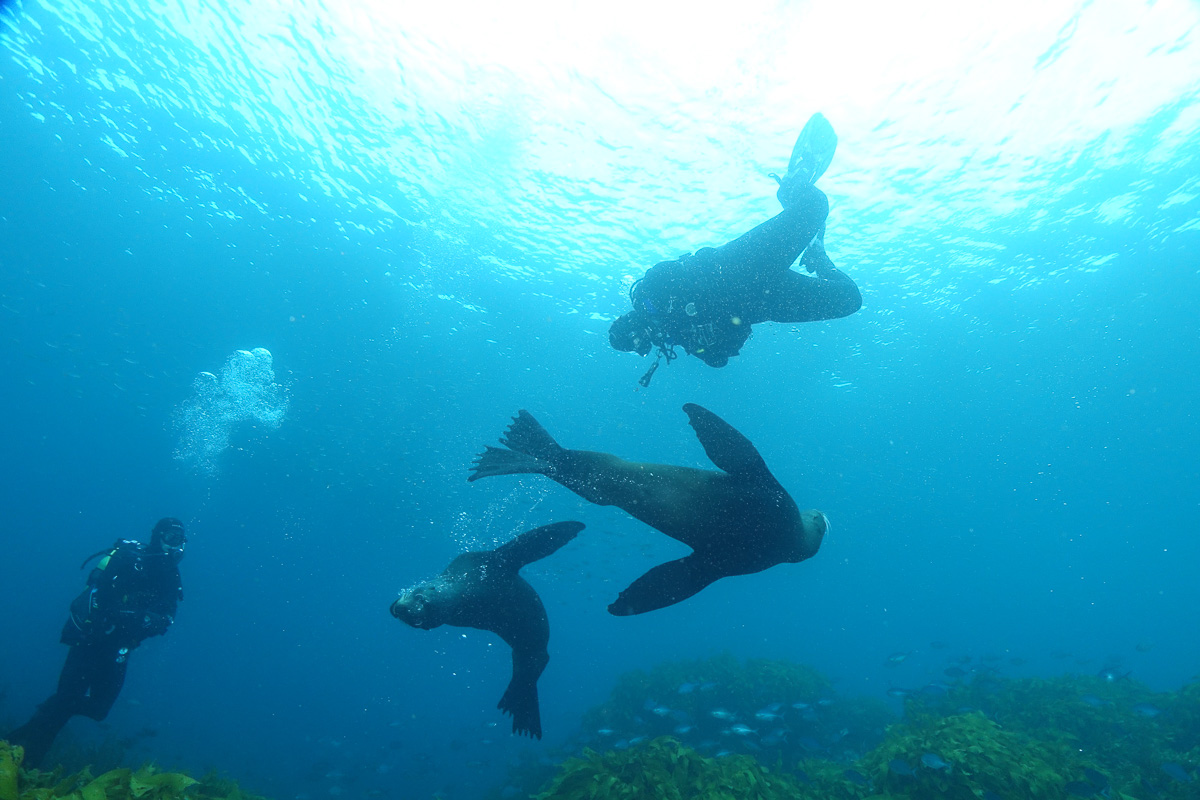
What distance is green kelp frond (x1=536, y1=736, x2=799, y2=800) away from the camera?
6.77 meters

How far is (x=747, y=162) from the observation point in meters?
14.0

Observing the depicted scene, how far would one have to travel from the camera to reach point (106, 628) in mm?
8406

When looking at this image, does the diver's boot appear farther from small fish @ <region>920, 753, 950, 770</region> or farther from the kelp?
the kelp

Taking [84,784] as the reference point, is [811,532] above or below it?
above

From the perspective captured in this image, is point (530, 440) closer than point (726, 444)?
No

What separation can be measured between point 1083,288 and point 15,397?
80092 mm

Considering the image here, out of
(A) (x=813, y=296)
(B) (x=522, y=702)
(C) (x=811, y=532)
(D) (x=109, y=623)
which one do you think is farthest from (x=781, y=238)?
(D) (x=109, y=623)

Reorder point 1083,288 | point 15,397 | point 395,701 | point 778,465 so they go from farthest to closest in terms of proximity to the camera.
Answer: point 395,701, point 15,397, point 778,465, point 1083,288

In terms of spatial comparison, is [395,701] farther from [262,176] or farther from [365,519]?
[262,176]

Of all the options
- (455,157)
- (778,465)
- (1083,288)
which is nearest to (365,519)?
(778,465)

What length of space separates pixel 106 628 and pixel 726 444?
37.1ft

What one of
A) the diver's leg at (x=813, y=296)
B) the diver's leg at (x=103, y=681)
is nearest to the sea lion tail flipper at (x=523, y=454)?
the diver's leg at (x=813, y=296)

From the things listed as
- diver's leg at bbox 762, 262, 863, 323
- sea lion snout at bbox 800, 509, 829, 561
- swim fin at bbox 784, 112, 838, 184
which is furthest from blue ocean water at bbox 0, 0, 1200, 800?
sea lion snout at bbox 800, 509, 829, 561

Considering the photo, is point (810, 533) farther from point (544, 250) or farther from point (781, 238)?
point (544, 250)
